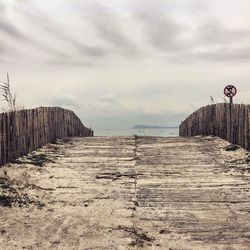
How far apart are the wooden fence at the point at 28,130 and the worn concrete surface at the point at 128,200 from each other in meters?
0.33

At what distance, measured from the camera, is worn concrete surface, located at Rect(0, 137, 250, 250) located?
545 cm

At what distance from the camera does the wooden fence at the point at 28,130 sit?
31.1 ft

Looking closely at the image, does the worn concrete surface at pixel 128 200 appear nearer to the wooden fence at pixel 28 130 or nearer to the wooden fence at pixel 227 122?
the wooden fence at pixel 28 130

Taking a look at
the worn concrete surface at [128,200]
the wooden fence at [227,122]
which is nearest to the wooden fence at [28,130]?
the worn concrete surface at [128,200]

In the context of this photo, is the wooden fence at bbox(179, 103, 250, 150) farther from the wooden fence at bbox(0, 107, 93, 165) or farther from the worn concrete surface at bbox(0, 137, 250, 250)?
the wooden fence at bbox(0, 107, 93, 165)

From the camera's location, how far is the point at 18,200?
7.02m

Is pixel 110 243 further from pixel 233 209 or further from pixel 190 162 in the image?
pixel 190 162

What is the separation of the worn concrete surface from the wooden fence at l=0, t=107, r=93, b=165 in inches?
13.1

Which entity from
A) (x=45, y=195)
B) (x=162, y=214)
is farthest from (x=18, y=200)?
(x=162, y=214)

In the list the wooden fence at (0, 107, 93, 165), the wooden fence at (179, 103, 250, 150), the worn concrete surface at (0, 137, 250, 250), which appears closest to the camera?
the worn concrete surface at (0, 137, 250, 250)

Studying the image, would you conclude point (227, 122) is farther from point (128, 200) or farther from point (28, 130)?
point (128, 200)

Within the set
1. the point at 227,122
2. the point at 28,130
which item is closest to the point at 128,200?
the point at 28,130

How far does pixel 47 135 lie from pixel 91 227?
7.47 m

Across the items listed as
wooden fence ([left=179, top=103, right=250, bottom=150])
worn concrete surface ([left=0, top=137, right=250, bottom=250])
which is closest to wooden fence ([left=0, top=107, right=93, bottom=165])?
worn concrete surface ([left=0, top=137, right=250, bottom=250])
